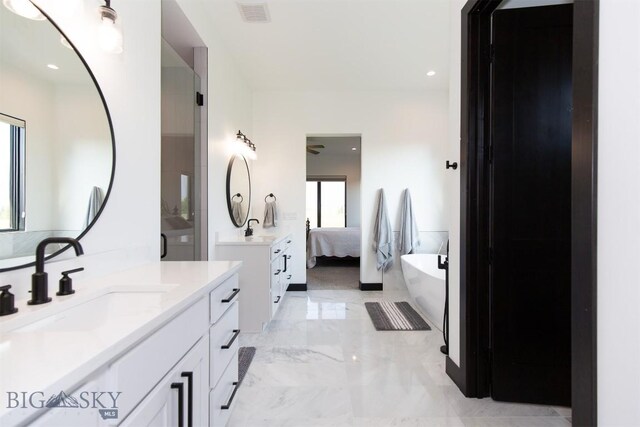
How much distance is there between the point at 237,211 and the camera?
10.8 ft

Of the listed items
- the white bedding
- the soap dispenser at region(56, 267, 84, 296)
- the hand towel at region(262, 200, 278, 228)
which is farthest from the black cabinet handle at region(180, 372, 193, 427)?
the white bedding

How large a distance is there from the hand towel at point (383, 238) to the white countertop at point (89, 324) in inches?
111

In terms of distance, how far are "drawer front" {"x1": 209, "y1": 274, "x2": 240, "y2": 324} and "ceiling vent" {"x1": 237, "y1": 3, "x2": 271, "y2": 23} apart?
2148mm

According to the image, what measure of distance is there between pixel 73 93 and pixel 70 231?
0.54 m

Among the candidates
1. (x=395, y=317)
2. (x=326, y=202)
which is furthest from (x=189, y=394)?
(x=326, y=202)

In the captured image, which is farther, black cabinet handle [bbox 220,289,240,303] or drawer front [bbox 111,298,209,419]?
black cabinet handle [bbox 220,289,240,303]

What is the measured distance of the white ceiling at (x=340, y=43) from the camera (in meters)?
2.39

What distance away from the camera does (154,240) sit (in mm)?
1699

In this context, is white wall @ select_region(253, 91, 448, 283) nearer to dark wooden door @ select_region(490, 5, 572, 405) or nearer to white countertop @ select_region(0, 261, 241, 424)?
dark wooden door @ select_region(490, 5, 572, 405)

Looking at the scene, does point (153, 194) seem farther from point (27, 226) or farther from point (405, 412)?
point (405, 412)

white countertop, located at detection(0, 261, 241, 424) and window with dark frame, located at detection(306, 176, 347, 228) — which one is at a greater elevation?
window with dark frame, located at detection(306, 176, 347, 228)

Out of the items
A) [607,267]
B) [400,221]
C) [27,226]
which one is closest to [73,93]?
[27,226]

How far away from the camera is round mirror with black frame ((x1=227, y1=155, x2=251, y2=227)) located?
9.98 feet

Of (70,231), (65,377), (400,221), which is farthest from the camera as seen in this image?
(400,221)
